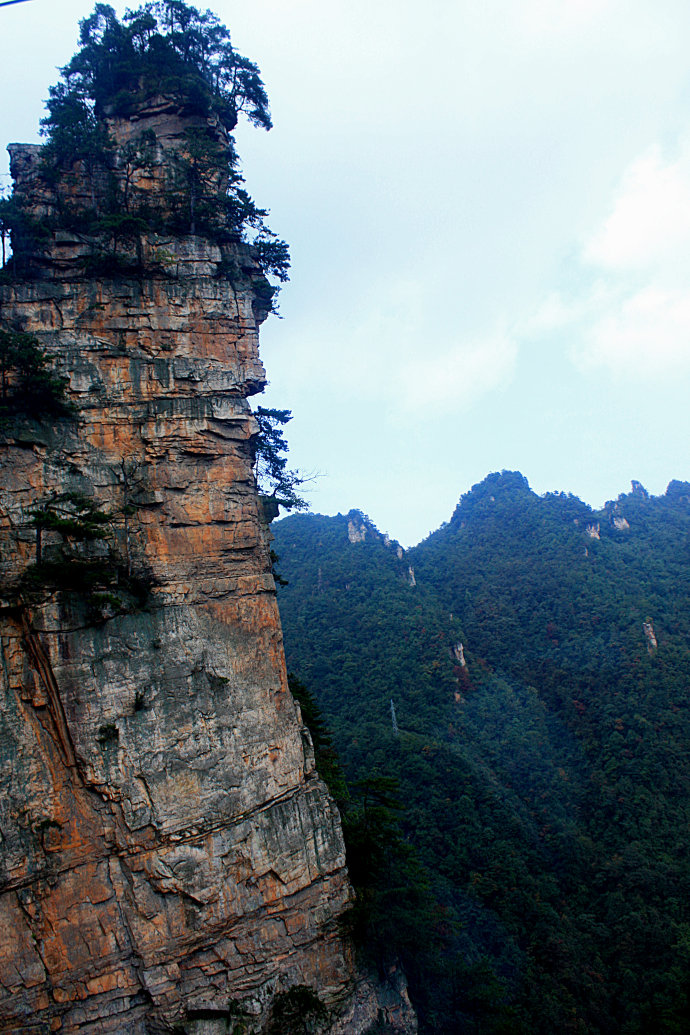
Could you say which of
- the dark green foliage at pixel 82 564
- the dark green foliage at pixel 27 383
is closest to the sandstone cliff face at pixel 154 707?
the dark green foliage at pixel 82 564

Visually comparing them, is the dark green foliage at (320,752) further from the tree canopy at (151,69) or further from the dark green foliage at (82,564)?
the tree canopy at (151,69)

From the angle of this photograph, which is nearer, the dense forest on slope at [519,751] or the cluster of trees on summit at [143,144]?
the cluster of trees on summit at [143,144]

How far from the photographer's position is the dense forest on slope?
59.0 feet

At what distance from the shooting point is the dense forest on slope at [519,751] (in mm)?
17969

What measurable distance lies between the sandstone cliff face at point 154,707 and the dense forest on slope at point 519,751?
3764 mm

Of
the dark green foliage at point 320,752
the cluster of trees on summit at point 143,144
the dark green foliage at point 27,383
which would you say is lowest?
the dark green foliage at point 320,752

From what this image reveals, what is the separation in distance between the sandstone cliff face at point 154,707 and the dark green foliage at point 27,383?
40 cm

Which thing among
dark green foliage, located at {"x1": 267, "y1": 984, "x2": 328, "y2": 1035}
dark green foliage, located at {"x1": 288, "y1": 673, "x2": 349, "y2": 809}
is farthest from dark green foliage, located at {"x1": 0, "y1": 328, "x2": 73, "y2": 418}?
dark green foliage, located at {"x1": 267, "y1": 984, "x2": 328, "y2": 1035}

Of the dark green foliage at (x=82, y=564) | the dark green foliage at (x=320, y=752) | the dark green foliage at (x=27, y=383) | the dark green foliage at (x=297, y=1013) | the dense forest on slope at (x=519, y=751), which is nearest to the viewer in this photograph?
the dark green foliage at (x=82, y=564)

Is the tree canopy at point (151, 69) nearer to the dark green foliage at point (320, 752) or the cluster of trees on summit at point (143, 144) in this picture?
the cluster of trees on summit at point (143, 144)

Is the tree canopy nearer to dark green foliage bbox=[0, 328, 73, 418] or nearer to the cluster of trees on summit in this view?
the cluster of trees on summit

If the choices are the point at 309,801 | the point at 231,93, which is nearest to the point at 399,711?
the point at 309,801

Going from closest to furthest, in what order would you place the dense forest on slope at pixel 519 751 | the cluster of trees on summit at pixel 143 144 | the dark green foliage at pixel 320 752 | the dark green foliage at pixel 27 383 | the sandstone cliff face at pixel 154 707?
the sandstone cliff face at pixel 154 707
the dark green foliage at pixel 27 383
the cluster of trees on summit at pixel 143 144
the dense forest on slope at pixel 519 751
the dark green foliage at pixel 320 752

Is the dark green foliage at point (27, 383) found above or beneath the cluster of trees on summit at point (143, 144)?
beneath
